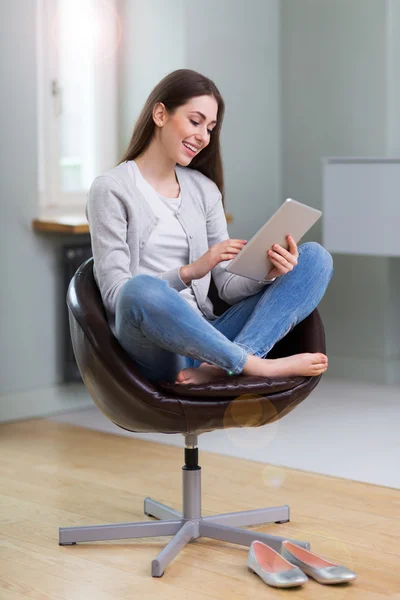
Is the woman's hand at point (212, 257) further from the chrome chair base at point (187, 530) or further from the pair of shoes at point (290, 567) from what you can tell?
the pair of shoes at point (290, 567)

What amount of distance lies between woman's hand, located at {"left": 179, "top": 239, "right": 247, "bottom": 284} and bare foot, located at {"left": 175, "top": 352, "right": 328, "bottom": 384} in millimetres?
224

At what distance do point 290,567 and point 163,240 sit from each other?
32.0 inches

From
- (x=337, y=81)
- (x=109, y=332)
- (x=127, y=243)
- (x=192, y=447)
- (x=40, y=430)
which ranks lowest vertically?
(x=40, y=430)

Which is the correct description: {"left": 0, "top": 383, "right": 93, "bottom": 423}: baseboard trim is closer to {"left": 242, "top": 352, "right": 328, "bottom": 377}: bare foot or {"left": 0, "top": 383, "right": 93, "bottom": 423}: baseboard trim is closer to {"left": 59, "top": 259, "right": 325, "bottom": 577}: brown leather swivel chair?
{"left": 59, "top": 259, "right": 325, "bottom": 577}: brown leather swivel chair

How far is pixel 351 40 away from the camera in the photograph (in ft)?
14.5

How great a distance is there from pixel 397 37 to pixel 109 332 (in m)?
2.69

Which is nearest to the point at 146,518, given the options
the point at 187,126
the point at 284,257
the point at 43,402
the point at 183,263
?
the point at 183,263

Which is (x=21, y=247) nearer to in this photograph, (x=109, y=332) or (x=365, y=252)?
(x=365, y=252)

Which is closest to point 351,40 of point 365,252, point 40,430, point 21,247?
point 365,252

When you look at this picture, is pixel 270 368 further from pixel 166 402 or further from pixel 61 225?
pixel 61 225

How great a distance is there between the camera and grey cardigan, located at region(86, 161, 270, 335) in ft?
7.31

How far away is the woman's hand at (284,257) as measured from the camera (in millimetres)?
2248

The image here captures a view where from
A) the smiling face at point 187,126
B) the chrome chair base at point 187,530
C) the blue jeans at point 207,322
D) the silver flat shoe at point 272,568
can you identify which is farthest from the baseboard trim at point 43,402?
the silver flat shoe at point 272,568

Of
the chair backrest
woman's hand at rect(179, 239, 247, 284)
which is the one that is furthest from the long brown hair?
the chair backrest
